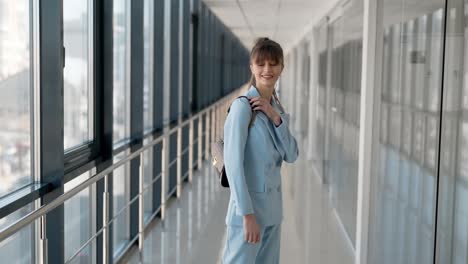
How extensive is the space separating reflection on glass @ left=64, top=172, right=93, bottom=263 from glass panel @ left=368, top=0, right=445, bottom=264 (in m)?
1.03

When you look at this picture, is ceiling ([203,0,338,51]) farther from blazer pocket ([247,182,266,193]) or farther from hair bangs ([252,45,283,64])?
blazer pocket ([247,182,266,193])

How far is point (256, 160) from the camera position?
4.40 feet

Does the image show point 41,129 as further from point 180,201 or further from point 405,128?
point 180,201

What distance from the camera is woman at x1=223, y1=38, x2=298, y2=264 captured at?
4.29 ft

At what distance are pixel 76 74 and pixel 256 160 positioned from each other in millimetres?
1031

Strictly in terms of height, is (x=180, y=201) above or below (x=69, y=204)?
below

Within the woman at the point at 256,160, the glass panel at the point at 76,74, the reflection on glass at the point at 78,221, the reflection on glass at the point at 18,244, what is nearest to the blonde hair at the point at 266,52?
the woman at the point at 256,160

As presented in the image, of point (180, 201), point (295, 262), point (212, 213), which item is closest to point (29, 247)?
point (295, 262)

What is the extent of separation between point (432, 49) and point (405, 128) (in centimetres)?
31

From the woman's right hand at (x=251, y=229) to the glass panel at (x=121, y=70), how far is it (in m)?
1.49

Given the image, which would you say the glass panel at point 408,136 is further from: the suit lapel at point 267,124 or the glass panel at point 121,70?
the glass panel at point 121,70

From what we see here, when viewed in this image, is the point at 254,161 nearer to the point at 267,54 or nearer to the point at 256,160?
the point at 256,160

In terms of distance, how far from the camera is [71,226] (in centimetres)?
210

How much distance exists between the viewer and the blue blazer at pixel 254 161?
51.2 inches
